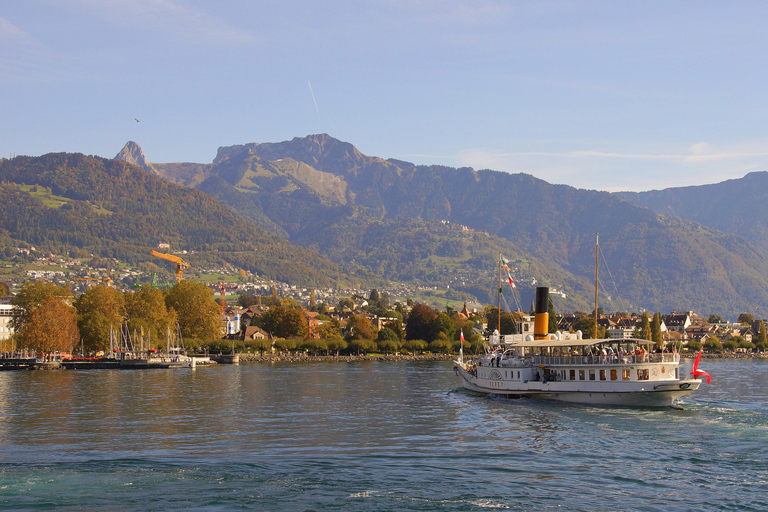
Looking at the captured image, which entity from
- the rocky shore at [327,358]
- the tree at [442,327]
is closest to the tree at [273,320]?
the rocky shore at [327,358]

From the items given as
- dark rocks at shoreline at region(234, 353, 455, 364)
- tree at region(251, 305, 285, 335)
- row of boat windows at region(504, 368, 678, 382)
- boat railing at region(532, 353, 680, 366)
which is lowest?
dark rocks at shoreline at region(234, 353, 455, 364)

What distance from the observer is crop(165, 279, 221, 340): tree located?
167625 mm

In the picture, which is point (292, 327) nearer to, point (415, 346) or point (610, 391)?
point (415, 346)

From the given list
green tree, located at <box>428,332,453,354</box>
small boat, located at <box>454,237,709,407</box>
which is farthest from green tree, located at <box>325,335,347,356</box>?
small boat, located at <box>454,237,709,407</box>

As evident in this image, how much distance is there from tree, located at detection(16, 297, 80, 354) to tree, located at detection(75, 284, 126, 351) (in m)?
6.03

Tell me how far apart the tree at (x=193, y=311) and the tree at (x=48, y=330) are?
34741 millimetres

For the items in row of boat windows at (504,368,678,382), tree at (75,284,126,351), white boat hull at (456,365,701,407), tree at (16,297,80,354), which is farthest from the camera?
tree at (75,284,126,351)

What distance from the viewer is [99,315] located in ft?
466

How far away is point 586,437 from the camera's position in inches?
1853

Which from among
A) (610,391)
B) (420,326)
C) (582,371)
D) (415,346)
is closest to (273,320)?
(420,326)

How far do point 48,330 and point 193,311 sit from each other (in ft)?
139

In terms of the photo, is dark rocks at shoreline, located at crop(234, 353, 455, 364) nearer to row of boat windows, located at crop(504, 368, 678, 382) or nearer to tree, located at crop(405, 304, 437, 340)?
tree, located at crop(405, 304, 437, 340)

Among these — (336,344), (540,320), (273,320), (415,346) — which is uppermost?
(540,320)

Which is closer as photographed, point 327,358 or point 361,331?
point 327,358
